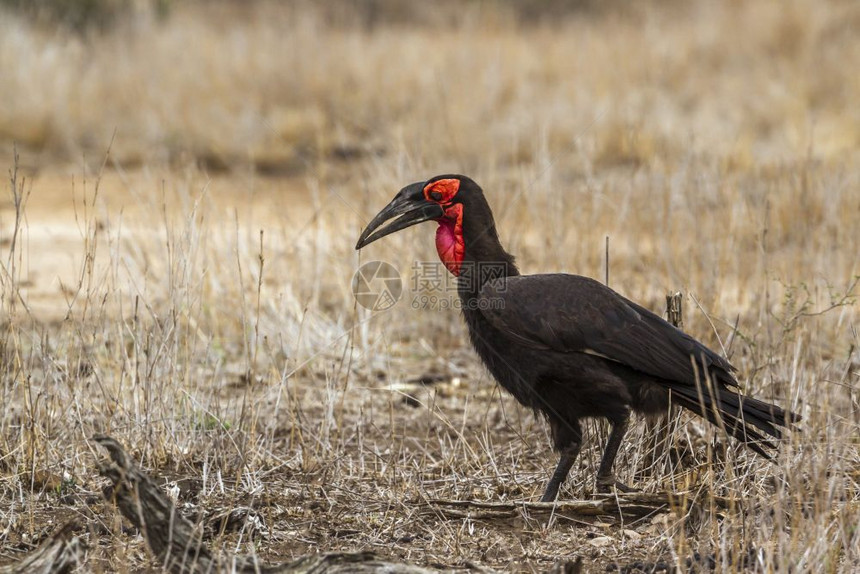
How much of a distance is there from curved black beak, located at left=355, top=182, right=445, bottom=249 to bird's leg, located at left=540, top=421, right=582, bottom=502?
968 millimetres

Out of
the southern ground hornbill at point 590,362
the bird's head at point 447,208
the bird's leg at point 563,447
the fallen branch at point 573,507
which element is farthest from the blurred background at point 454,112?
the fallen branch at point 573,507

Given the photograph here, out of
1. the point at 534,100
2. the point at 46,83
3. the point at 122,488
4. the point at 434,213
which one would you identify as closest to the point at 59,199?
the point at 46,83

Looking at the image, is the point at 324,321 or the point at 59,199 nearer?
the point at 324,321

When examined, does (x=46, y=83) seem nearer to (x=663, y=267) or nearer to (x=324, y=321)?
(x=324, y=321)

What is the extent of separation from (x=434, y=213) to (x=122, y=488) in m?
1.71

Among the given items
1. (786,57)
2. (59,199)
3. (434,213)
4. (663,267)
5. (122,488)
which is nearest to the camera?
(122,488)

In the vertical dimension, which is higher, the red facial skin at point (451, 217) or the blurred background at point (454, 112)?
the blurred background at point (454, 112)

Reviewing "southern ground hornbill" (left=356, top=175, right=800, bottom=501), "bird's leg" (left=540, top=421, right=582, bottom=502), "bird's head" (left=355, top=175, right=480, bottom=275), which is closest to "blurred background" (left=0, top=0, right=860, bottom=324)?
"bird's head" (left=355, top=175, right=480, bottom=275)

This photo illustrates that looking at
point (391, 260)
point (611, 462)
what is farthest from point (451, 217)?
point (391, 260)

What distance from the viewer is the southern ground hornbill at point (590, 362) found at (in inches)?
144

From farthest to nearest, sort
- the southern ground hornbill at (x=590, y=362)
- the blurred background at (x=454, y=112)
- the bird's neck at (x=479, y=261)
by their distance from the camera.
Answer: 1. the blurred background at (x=454, y=112)
2. the bird's neck at (x=479, y=261)
3. the southern ground hornbill at (x=590, y=362)

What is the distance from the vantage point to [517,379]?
3.83 m

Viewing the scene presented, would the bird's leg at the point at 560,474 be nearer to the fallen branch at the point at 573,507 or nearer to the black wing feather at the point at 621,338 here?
the fallen branch at the point at 573,507

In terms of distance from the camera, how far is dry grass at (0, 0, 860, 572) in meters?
3.70
